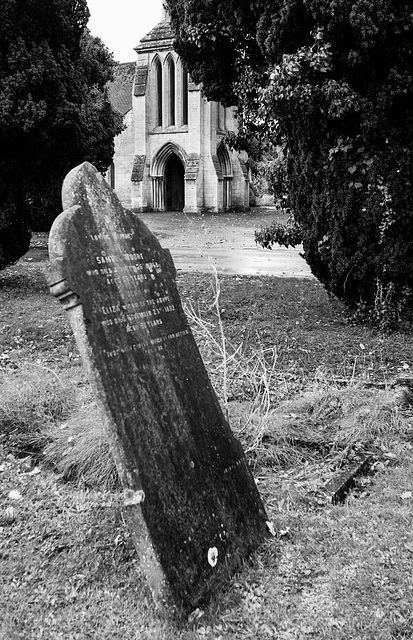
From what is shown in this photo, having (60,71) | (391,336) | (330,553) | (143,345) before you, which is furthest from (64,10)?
(330,553)

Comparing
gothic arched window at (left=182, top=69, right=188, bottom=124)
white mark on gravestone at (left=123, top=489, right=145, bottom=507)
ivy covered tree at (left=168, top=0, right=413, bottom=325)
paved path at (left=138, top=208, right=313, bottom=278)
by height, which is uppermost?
gothic arched window at (left=182, top=69, right=188, bottom=124)

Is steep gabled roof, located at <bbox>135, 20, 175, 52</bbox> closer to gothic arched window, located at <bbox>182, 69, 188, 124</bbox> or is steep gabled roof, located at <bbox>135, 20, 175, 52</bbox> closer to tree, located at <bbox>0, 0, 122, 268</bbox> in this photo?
gothic arched window, located at <bbox>182, 69, 188, 124</bbox>

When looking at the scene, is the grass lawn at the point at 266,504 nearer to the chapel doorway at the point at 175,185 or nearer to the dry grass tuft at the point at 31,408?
the dry grass tuft at the point at 31,408

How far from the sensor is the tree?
11.5 meters

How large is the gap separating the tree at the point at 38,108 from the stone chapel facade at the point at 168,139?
91.8 feet

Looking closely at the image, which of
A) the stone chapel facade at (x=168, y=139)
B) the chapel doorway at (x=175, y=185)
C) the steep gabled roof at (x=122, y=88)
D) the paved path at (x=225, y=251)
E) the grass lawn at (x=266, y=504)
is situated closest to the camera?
the grass lawn at (x=266, y=504)

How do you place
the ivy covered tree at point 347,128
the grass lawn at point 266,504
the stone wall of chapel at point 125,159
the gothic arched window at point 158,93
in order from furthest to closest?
the stone wall of chapel at point 125,159 → the gothic arched window at point 158,93 → the ivy covered tree at point 347,128 → the grass lawn at point 266,504

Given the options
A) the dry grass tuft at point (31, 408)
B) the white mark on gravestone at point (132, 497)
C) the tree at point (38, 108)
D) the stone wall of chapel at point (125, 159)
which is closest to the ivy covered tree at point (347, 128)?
the tree at point (38, 108)

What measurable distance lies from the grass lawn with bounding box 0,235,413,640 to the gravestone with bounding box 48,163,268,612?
202mm

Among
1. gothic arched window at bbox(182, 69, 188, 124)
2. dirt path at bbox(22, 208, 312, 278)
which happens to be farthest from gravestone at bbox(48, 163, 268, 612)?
gothic arched window at bbox(182, 69, 188, 124)

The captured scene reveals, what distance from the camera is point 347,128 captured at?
28.7 feet

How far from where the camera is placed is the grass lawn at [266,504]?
3.22 meters

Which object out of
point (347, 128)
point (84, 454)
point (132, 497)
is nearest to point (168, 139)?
point (347, 128)

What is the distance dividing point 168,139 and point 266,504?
39806 millimetres
